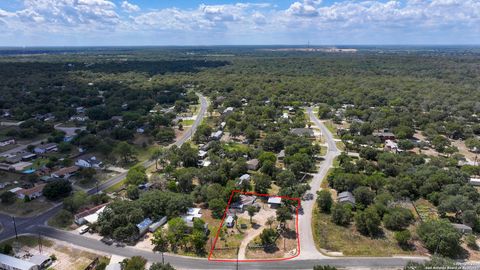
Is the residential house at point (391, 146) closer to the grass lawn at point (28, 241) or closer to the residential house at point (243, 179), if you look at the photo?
the residential house at point (243, 179)

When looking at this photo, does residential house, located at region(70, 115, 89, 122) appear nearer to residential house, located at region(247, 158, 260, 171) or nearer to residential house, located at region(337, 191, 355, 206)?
residential house, located at region(247, 158, 260, 171)

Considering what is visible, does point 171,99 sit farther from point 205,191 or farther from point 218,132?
point 205,191

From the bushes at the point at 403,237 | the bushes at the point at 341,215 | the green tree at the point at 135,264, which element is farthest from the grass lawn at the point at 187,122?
the bushes at the point at 403,237

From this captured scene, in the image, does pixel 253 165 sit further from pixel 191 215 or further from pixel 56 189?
pixel 56 189

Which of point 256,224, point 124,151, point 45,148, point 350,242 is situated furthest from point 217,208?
point 45,148

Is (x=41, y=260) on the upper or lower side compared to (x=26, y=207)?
upper

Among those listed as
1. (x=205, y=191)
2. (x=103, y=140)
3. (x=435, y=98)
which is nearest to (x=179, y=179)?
(x=205, y=191)
